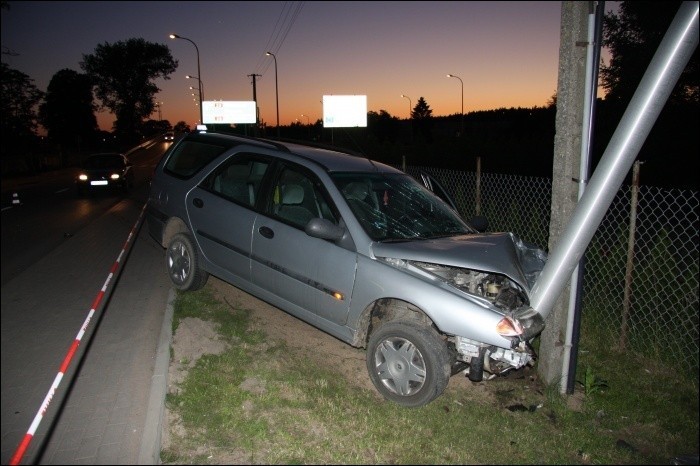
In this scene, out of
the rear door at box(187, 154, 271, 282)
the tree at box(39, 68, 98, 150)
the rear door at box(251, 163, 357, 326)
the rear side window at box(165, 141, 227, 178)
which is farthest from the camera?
the rear side window at box(165, 141, 227, 178)

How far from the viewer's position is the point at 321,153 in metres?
5.43

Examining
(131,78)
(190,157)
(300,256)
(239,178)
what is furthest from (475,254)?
(131,78)

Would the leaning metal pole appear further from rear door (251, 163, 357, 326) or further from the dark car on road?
the dark car on road

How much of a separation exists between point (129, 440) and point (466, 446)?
2288 millimetres

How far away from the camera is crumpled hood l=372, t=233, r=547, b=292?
3.92 metres

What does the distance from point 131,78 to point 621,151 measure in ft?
267

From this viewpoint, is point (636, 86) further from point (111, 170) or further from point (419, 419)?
point (419, 419)

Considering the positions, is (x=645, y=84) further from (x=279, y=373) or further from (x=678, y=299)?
(x=279, y=373)

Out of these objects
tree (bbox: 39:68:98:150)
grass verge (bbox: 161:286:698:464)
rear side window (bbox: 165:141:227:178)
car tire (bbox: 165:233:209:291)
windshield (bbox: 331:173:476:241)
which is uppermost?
tree (bbox: 39:68:98:150)

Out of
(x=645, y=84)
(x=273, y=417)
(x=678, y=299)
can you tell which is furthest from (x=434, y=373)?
(x=678, y=299)

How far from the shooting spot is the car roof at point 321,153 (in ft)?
16.6

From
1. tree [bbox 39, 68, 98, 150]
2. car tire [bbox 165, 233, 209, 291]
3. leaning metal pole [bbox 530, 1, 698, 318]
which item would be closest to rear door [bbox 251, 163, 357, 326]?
car tire [bbox 165, 233, 209, 291]

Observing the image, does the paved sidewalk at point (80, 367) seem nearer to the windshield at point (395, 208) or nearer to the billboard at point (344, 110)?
the windshield at point (395, 208)

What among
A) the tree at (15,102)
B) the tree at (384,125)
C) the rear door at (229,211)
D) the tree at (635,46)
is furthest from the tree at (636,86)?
the tree at (384,125)
